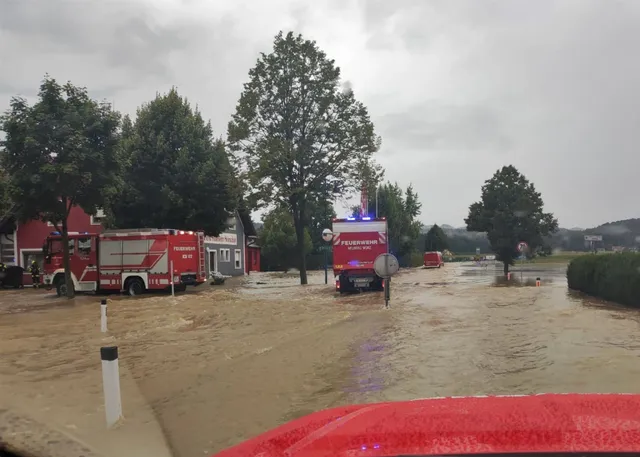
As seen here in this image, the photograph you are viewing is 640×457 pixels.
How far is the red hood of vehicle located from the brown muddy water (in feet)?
9.85

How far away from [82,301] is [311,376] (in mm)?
17550

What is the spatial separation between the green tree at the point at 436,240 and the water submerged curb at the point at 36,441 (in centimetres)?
9970

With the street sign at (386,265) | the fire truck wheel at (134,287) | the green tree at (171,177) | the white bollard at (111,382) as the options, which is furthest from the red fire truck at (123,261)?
the white bollard at (111,382)

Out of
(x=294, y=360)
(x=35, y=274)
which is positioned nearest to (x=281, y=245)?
(x=35, y=274)

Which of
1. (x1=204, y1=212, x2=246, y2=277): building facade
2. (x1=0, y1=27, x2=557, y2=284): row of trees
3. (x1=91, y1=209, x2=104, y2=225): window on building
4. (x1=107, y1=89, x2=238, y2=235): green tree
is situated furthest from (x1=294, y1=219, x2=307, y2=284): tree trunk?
(x1=91, y1=209, x2=104, y2=225): window on building

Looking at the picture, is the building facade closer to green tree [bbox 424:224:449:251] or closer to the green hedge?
the green hedge

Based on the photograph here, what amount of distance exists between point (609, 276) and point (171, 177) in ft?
73.7

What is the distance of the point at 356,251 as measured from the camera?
78.6ft

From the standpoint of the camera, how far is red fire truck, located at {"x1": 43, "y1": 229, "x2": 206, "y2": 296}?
25.1 metres

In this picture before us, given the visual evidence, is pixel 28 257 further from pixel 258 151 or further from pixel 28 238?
pixel 258 151

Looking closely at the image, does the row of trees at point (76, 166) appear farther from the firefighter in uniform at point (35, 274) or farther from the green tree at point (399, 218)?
the green tree at point (399, 218)

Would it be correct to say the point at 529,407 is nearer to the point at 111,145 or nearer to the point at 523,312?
the point at 523,312

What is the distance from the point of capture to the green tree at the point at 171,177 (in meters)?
31.3

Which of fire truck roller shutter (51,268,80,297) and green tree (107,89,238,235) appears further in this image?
green tree (107,89,238,235)
